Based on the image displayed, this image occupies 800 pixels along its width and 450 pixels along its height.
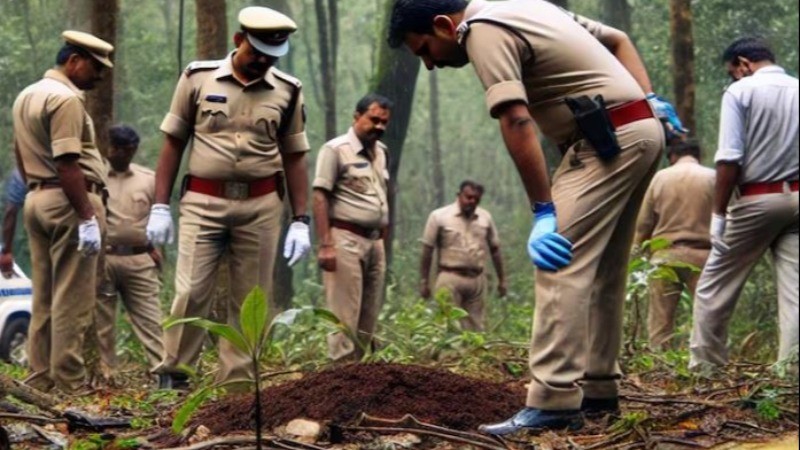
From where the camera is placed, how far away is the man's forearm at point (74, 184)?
771cm

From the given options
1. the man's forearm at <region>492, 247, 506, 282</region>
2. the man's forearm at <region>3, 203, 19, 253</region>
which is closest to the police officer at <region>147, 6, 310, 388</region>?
the man's forearm at <region>3, 203, 19, 253</region>

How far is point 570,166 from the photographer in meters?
5.33

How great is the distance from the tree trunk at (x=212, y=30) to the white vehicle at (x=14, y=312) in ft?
9.24

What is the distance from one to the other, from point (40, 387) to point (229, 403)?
2.75 metres

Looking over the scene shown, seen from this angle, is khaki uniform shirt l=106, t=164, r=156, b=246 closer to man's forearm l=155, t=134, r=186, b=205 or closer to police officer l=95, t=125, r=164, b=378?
police officer l=95, t=125, r=164, b=378

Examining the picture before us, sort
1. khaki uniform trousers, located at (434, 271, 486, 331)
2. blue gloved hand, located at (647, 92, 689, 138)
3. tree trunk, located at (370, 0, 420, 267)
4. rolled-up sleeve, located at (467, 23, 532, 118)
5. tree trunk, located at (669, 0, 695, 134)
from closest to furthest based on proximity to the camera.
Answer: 1. rolled-up sleeve, located at (467, 23, 532, 118)
2. blue gloved hand, located at (647, 92, 689, 138)
3. khaki uniform trousers, located at (434, 271, 486, 331)
4. tree trunk, located at (669, 0, 695, 134)
5. tree trunk, located at (370, 0, 420, 267)

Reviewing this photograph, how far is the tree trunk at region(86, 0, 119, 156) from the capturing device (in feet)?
29.2

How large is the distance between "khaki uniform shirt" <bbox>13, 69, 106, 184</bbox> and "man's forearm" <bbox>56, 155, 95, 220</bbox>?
53 mm

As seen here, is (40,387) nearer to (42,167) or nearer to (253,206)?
(42,167)

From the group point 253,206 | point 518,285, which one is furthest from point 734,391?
point 518,285

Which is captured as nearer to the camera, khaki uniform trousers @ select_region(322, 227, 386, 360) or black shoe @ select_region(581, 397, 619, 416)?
black shoe @ select_region(581, 397, 619, 416)

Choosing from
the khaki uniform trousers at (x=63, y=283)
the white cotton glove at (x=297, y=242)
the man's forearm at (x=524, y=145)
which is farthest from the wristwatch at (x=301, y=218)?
the man's forearm at (x=524, y=145)

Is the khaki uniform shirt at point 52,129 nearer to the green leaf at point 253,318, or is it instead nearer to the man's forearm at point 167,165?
the man's forearm at point 167,165

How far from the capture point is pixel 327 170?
356 inches
